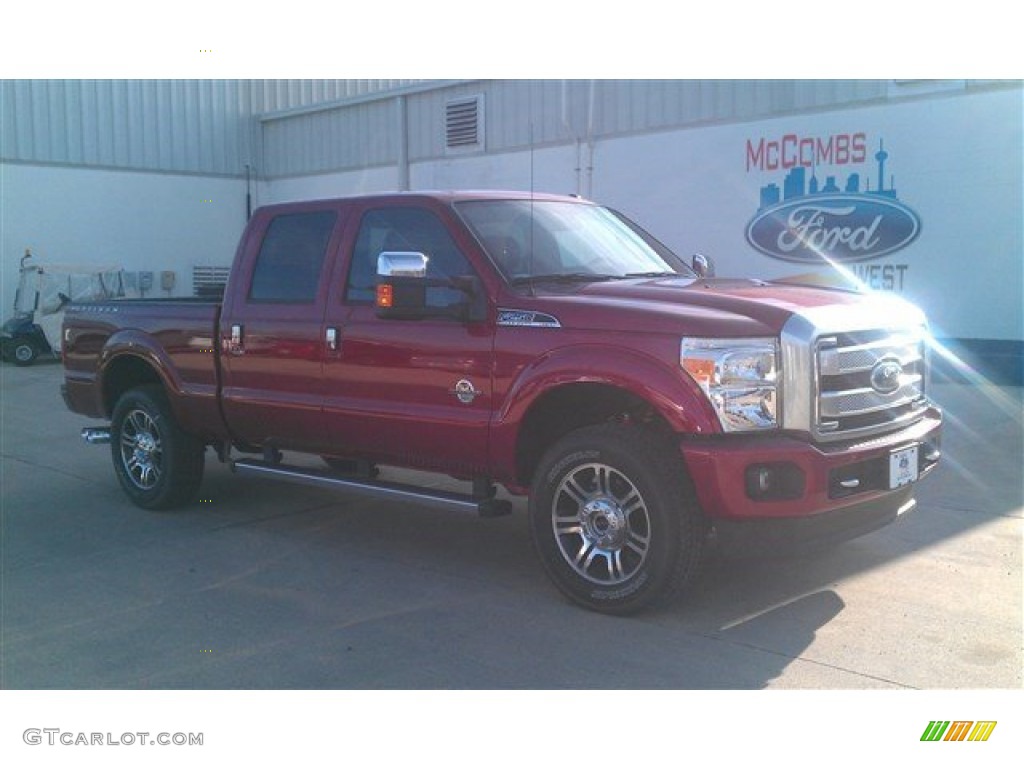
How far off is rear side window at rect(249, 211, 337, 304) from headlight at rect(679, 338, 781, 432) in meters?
2.69

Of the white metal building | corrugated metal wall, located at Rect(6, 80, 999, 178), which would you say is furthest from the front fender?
corrugated metal wall, located at Rect(6, 80, 999, 178)

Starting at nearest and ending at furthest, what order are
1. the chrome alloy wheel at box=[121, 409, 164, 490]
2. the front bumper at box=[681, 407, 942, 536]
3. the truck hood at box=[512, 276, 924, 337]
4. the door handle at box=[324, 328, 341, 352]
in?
the front bumper at box=[681, 407, 942, 536] < the truck hood at box=[512, 276, 924, 337] < the door handle at box=[324, 328, 341, 352] < the chrome alloy wheel at box=[121, 409, 164, 490]

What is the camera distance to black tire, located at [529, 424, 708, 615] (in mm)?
4645

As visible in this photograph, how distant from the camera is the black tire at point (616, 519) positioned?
15.2 feet

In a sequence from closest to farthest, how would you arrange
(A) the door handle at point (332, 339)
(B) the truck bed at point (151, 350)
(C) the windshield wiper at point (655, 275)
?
1. (C) the windshield wiper at point (655, 275)
2. (A) the door handle at point (332, 339)
3. (B) the truck bed at point (151, 350)

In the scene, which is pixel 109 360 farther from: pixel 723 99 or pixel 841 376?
pixel 723 99

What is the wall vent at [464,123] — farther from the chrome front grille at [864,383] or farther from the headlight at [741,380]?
the headlight at [741,380]

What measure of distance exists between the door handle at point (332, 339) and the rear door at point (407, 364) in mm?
15

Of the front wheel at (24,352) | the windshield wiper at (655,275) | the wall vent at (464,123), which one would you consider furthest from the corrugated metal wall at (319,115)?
the windshield wiper at (655,275)

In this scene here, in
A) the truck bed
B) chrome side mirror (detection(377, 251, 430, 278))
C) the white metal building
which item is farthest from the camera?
the white metal building

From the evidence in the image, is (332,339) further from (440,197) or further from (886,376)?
(886,376)

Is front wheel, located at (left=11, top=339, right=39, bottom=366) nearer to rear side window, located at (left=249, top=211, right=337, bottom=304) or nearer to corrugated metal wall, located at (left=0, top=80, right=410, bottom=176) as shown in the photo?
corrugated metal wall, located at (left=0, top=80, right=410, bottom=176)

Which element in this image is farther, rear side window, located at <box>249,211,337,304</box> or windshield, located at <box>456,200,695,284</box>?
rear side window, located at <box>249,211,337,304</box>
